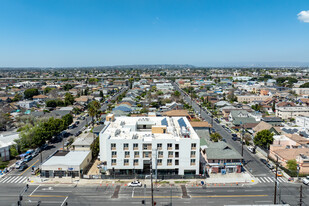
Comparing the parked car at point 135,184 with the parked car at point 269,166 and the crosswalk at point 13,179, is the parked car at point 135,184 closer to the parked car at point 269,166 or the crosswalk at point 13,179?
the crosswalk at point 13,179

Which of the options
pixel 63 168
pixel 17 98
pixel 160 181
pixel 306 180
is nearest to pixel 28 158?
pixel 63 168

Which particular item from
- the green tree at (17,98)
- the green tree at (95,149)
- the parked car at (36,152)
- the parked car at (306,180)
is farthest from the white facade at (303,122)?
the green tree at (17,98)

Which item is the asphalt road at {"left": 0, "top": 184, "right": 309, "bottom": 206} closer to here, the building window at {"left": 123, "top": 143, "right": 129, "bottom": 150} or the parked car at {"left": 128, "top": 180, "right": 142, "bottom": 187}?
the parked car at {"left": 128, "top": 180, "right": 142, "bottom": 187}

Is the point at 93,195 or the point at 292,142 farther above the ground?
the point at 292,142

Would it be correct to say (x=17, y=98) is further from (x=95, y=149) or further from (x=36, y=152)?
(x=95, y=149)

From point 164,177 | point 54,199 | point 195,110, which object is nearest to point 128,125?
point 164,177

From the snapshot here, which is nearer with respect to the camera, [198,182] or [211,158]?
[198,182]

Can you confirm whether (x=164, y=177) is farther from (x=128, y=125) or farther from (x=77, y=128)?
(x=77, y=128)
